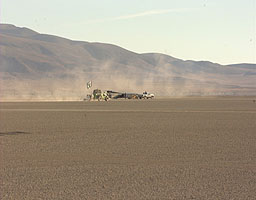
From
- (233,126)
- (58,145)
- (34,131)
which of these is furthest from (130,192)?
(233,126)

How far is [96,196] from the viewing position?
33.2 feet

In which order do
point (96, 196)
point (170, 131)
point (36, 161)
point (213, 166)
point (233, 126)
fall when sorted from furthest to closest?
point (233, 126) → point (170, 131) → point (36, 161) → point (213, 166) → point (96, 196)

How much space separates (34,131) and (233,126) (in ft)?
32.7

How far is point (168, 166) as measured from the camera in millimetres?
13555

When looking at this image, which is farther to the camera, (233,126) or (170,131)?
(233,126)

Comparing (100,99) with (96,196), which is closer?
(96,196)

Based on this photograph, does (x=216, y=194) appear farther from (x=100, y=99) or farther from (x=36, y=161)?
(x=100, y=99)

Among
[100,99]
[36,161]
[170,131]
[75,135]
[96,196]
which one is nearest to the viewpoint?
[96,196]

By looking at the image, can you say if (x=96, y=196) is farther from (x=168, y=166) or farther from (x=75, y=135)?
(x=75, y=135)

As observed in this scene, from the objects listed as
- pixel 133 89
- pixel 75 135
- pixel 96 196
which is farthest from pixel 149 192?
pixel 133 89

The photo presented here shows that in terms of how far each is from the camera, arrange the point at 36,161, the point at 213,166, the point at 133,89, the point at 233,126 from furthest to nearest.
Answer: the point at 133,89
the point at 233,126
the point at 36,161
the point at 213,166

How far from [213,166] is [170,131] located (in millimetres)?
9869

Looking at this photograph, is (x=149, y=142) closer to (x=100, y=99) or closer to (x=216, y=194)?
(x=216, y=194)

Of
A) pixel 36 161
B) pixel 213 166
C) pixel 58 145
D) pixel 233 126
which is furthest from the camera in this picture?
pixel 233 126
